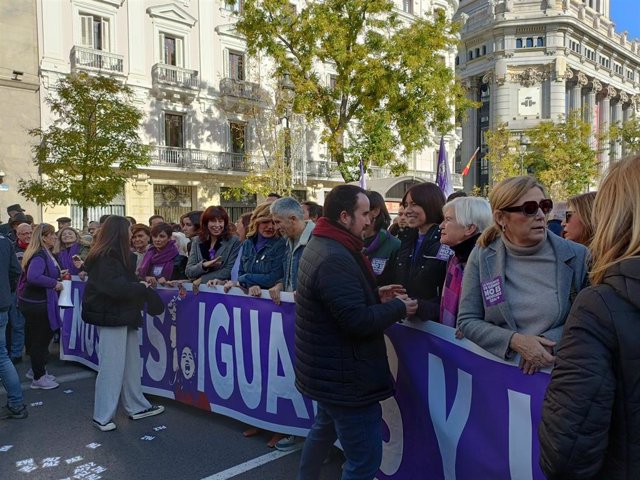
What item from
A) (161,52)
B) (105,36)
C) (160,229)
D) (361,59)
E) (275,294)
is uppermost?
(105,36)

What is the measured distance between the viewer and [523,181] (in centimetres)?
247

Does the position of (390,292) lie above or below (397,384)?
above

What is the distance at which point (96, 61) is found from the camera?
22.0 m

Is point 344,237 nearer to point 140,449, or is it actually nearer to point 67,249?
point 140,449

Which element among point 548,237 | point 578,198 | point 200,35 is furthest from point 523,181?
point 200,35

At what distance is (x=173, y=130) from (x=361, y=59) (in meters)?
12.1

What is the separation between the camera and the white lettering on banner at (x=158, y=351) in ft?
17.2

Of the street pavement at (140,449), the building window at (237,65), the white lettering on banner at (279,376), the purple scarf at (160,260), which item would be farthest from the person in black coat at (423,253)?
the building window at (237,65)

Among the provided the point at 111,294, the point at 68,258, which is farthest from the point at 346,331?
the point at 68,258

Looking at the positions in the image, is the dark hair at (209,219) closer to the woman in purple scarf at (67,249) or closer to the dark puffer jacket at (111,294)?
the dark puffer jacket at (111,294)

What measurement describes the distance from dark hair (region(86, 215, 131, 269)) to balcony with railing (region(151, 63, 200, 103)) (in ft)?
69.0

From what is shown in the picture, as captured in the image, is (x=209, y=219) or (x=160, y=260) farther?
(x=160, y=260)

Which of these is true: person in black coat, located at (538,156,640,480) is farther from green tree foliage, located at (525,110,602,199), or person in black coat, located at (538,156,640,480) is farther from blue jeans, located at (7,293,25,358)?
green tree foliage, located at (525,110,602,199)

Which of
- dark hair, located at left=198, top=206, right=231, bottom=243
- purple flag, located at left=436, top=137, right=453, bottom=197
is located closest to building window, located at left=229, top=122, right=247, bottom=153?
purple flag, located at left=436, top=137, right=453, bottom=197
